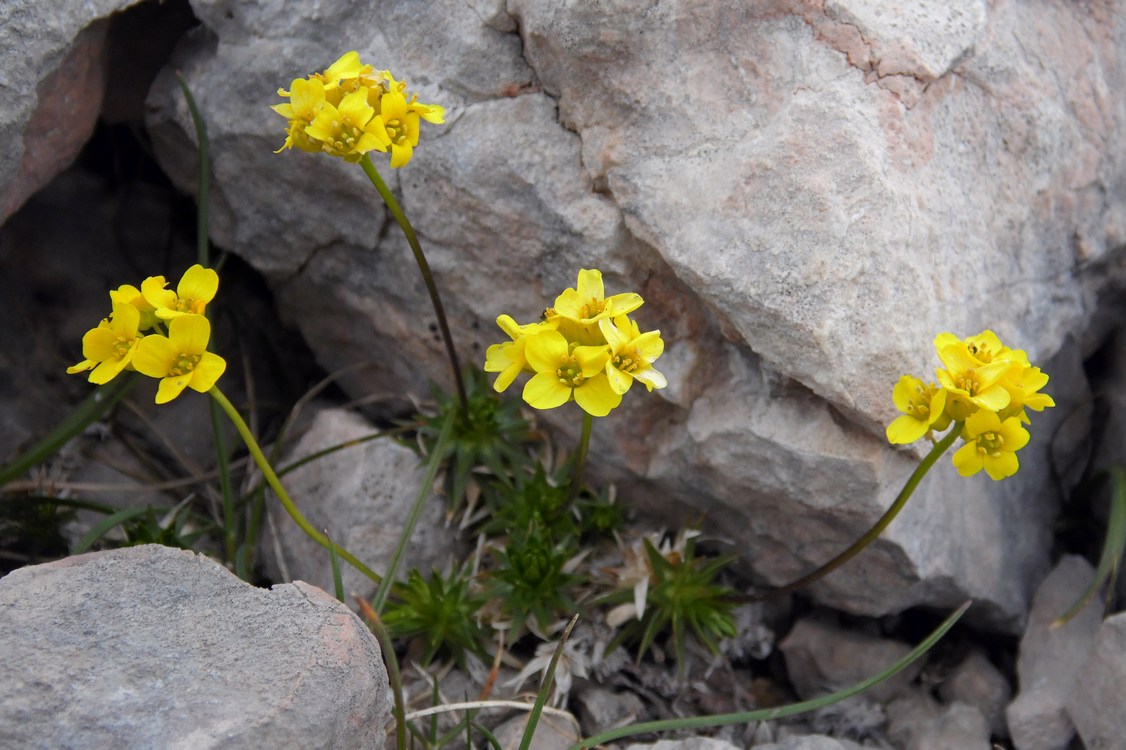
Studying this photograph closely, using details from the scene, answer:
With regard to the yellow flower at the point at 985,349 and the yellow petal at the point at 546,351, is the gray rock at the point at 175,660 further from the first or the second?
the yellow flower at the point at 985,349

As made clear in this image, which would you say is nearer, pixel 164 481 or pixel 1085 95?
pixel 1085 95

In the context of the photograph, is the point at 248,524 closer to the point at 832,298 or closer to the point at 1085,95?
the point at 832,298

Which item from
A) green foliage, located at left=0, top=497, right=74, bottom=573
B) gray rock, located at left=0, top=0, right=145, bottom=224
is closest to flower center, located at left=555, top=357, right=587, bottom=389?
gray rock, located at left=0, top=0, right=145, bottom=224

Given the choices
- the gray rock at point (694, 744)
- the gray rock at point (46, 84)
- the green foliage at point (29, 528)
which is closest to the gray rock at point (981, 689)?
the gray rock at point (694, 744)

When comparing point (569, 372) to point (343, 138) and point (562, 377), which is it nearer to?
point (562, 377)

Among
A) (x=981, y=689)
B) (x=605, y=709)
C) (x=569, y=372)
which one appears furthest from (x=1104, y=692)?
(x=569, y=372)

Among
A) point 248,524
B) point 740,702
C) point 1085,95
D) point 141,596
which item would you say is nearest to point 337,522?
point 248,524
